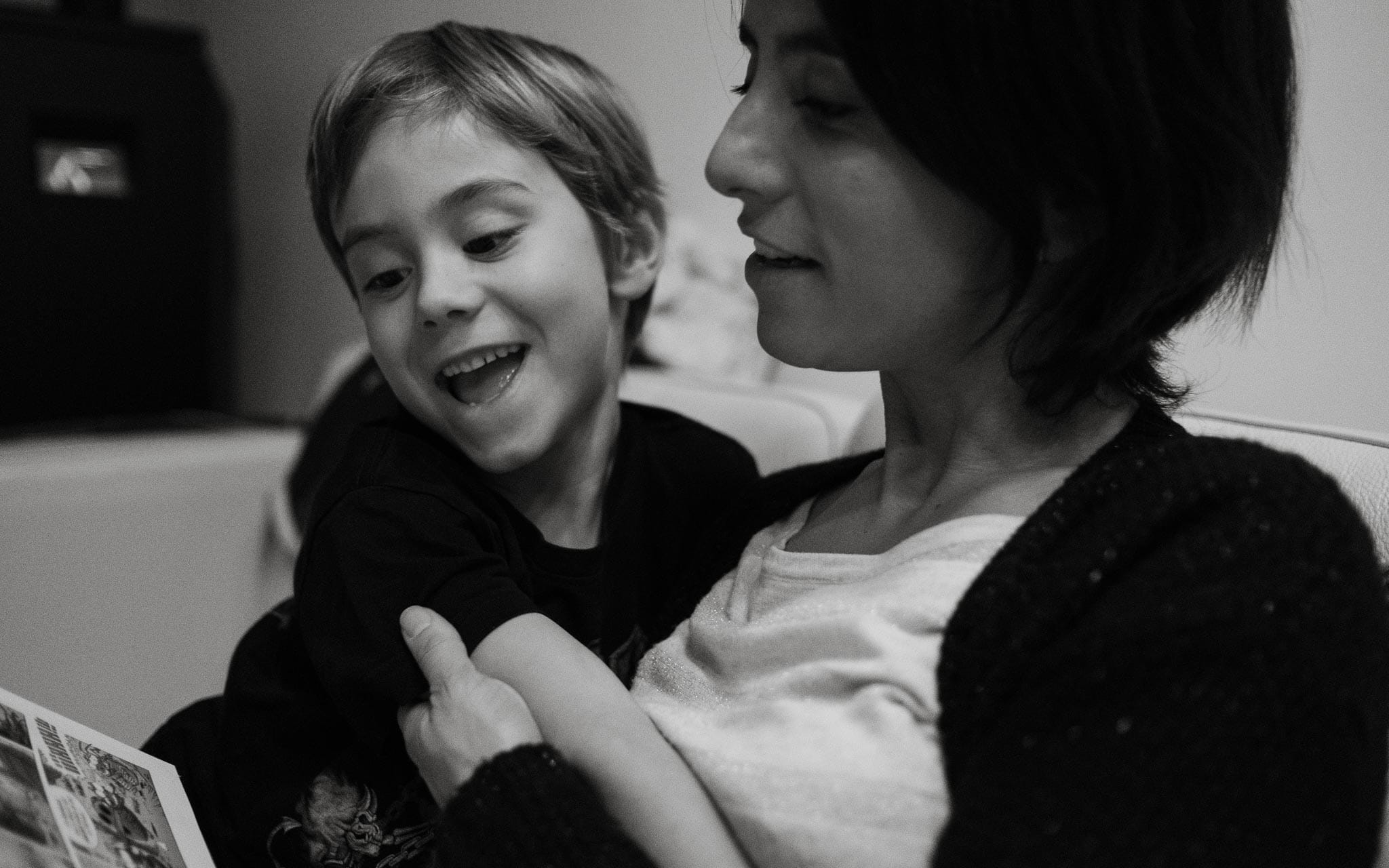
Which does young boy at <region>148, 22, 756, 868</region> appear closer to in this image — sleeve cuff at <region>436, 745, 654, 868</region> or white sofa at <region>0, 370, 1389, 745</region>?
sleeve cuff at <region>436, 745, 654, 868</region>

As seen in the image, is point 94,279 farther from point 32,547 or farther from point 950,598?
point 950,598

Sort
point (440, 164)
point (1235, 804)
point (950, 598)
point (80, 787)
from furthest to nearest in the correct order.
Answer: point (440, 164)
point (80, 787)
point (950, 598)
point (1235, 804)

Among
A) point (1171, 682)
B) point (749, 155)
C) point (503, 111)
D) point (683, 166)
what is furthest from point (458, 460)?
point (683, 166)

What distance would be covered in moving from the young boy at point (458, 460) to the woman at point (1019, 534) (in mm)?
77

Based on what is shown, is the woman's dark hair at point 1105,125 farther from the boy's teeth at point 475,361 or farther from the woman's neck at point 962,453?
the boy's teeth at point 475,361

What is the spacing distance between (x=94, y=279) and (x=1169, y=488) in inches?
101

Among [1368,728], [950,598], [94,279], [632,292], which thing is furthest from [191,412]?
[1368,728]

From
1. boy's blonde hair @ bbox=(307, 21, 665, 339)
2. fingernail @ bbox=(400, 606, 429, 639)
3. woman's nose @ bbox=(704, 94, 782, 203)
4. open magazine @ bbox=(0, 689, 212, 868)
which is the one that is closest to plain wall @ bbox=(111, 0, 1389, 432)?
boy's blonde hair @ bbox=(307, 21, 665, 339)

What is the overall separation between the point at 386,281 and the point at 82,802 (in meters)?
0.46

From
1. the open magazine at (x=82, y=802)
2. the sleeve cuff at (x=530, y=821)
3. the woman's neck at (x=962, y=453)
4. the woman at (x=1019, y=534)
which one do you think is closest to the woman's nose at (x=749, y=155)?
the woman at (x=1019, y=534)

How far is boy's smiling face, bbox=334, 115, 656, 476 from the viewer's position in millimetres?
966

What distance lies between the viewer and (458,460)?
1.04 m

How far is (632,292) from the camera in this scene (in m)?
1.15

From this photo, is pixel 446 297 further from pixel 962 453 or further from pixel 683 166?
pixel 683 166
